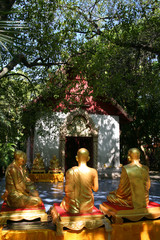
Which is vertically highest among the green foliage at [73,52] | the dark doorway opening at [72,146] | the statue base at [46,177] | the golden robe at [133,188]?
the green foliage at [73,52]

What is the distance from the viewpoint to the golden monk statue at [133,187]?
3885 mm

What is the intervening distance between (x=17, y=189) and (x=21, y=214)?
1.57ft

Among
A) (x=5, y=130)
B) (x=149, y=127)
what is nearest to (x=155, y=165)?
(x=149, y=127)

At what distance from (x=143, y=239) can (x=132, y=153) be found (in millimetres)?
1453

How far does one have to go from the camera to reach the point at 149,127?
1673 cm

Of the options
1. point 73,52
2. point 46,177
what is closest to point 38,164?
point 46,177

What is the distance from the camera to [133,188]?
3.90 meters

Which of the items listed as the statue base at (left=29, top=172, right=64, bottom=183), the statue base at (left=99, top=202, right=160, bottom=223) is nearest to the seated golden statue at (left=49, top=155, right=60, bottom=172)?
the statue base at (left=29, top=172, right=64, bottom=183)

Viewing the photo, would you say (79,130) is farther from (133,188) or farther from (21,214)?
(21,214)

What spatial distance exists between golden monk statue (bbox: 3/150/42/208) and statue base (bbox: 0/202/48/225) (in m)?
0.11

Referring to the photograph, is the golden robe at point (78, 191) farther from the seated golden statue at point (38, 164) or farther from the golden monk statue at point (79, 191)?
the seated golden statue at point (38, 164)

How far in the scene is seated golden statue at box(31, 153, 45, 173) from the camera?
10312mm

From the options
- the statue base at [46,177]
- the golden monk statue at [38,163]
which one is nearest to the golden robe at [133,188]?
the statue base at [46,177]

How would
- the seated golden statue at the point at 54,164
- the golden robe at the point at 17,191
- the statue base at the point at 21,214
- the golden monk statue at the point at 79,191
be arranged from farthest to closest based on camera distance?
the seated golden statue at the point at 54,164
the golden robe at the point at 17,191
the golden monk statue at the point at 79,191
the statue base at the point at 21,214
